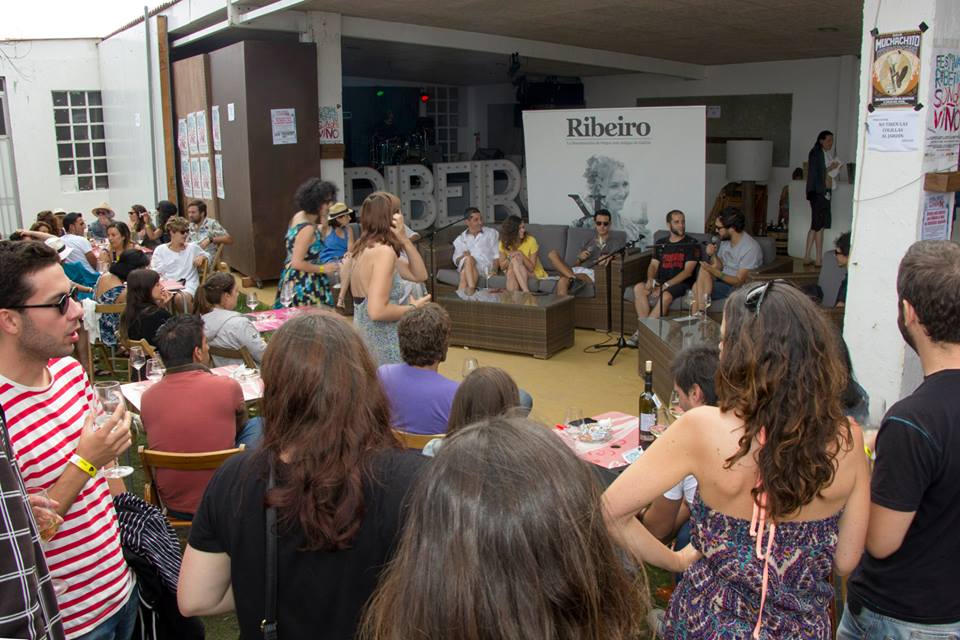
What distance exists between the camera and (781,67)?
13.9 meters

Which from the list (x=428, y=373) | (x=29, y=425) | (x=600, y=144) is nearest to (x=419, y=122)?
(x=600, y=144)

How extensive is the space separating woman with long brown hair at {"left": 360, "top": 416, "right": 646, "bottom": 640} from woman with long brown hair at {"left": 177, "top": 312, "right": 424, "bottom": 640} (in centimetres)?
47

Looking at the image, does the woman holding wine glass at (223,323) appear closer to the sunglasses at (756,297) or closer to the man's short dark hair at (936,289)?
the sunglasses at (756,297)

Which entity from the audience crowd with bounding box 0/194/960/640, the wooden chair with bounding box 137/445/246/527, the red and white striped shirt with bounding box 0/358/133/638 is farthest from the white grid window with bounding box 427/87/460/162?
the audience crowd with bounding box 0/194/960/640

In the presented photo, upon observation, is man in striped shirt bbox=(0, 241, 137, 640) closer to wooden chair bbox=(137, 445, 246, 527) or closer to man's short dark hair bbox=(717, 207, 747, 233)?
wooden chair bbox=(137, 445, 246, 527)

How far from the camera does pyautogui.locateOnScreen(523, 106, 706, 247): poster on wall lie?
29.3 feet

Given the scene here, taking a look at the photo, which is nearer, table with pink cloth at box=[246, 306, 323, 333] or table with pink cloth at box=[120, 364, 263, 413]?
table with pink cloth at box=[120, 364, 263, 413]

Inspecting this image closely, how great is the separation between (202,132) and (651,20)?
6.34 metres

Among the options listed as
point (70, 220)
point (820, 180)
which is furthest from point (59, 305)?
point (820, 180)

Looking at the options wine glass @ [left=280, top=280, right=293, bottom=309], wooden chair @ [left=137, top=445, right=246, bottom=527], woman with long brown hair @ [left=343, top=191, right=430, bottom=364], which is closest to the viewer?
wooden chair @ [left=137, top=445, right=246, bottom=527]

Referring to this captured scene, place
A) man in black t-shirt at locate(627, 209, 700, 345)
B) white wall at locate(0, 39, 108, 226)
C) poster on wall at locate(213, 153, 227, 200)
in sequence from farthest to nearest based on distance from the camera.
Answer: white wall at locate(0, 39, 108, 226) < poster on wall at locate(213, 153, 227, 200) < man in black t-shirt at locate(627, 209, 700, 345)

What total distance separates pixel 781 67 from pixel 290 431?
14245mm

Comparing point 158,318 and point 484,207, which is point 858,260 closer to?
point 158,318

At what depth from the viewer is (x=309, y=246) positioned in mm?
5812
